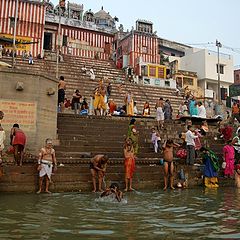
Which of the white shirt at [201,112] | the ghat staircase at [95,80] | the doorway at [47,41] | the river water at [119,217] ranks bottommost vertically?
the river water at [119,217]

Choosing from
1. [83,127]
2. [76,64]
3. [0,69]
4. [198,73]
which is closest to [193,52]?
[198,73]

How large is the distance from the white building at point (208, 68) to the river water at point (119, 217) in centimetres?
3491

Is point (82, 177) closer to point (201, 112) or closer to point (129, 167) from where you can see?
point (129, 167)

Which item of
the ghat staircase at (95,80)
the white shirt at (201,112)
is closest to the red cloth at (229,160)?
the white shirt at (201,112)

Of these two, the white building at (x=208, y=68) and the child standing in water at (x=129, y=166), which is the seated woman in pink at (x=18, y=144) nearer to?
the child standing in water at (x=129, y=166)

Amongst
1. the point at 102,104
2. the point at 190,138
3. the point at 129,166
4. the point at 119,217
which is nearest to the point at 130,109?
the point at 102,104

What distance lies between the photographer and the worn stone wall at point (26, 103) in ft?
37.5

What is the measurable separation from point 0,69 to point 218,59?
33945 mm

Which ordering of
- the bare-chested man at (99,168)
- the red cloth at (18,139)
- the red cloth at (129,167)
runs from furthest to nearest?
the red cloth at (129,167)
the red cloth at (18,139)
the bare-chested man at (99,168)

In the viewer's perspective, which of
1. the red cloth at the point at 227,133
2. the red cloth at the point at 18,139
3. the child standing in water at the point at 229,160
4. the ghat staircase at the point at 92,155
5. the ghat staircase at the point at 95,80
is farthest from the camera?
the ghat staircase at the point at 95,80

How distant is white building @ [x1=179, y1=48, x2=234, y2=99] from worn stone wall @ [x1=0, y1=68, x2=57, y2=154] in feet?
106

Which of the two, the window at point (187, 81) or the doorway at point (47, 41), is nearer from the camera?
the doorway at point (47, 41)

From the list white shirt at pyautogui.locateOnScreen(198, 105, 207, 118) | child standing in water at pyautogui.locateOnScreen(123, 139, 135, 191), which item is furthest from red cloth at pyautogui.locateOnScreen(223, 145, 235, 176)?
white shirt at pyautogui.locateOnScreen(198, 105, 207, 118)

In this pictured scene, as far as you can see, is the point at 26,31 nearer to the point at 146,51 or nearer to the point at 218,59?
the point at 146,51
